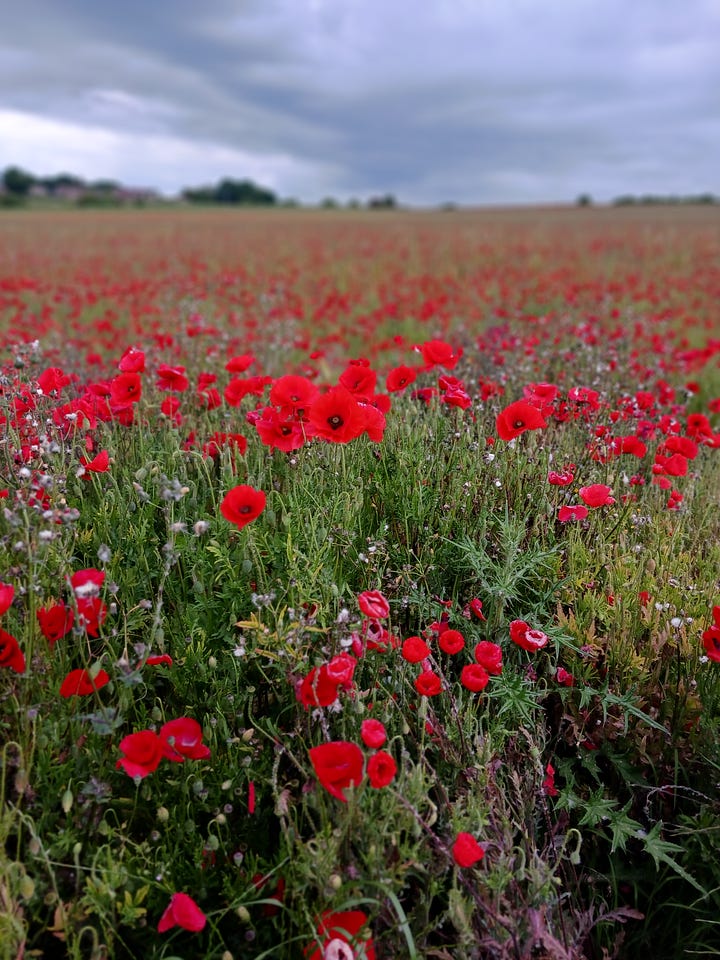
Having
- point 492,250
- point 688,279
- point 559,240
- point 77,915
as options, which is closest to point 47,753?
point 77,915

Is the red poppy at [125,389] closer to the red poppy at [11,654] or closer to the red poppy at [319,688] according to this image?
the red poppy at [11,654]

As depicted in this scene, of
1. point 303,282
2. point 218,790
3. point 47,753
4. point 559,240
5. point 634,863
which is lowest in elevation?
point 634,863

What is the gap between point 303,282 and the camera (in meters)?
12.1

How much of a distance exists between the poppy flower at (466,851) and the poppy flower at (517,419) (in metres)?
1.26

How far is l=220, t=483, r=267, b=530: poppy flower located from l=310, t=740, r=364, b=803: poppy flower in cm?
67

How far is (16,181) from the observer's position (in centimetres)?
7944

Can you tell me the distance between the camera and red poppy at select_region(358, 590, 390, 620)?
69.5 inches

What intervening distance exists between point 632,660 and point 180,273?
11399 mm

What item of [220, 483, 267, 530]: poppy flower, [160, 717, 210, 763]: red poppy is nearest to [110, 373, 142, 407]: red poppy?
[220, 483, 267, 530]: poppy flower

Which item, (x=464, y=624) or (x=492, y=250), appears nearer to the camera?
(x=464, y=624)

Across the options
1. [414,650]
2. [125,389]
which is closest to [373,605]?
[414,650]

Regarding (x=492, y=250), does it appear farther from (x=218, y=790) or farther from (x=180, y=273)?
(x=218, y=790)

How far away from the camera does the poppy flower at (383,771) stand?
1.57 m

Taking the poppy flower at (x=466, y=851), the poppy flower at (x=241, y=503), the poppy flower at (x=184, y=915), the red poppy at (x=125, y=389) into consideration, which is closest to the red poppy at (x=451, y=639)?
the poppy flower at (x=466, y=851)
